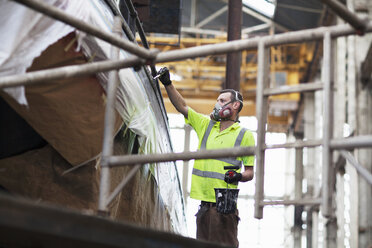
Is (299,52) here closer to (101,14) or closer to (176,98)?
(176,98)

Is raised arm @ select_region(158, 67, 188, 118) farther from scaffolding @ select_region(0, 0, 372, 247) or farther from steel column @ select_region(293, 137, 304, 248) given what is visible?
steel column @ select_region(293, 137, 304, 248)

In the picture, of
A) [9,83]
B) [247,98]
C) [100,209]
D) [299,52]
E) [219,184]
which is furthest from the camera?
[299,52]

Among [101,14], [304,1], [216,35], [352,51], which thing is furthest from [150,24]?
[216,35]

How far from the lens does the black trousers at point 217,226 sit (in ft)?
21.5

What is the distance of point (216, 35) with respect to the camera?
27078 millimetres

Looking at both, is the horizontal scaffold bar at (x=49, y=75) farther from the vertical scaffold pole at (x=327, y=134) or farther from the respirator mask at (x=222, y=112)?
the respirator mask at (x=222, y=112)

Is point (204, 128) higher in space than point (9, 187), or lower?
higher

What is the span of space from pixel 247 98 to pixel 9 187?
19671 millimetres

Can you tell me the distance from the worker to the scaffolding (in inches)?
73.9

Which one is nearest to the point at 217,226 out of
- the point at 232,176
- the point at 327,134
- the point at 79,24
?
the point at 232,176

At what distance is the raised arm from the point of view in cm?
654

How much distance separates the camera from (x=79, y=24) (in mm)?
4055

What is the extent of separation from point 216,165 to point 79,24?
315 cm

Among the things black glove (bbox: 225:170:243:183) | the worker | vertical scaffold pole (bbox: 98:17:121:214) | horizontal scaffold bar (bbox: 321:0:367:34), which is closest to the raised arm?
the worker
